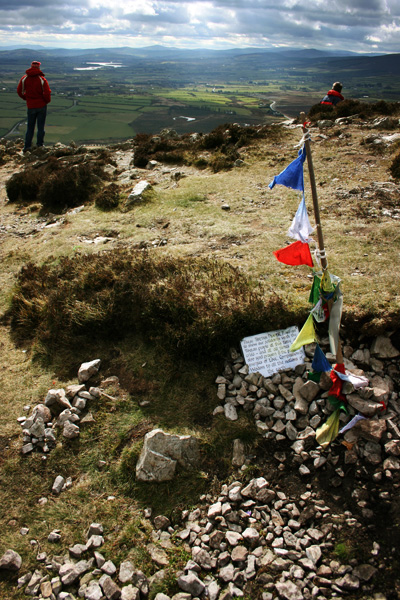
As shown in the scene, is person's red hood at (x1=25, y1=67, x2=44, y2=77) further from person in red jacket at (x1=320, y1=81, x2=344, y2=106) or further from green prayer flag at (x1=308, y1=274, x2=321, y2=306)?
green prayer flag at (x1=308, y1=274, x2=321, y2=306)

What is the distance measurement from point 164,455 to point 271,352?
8.44 feet

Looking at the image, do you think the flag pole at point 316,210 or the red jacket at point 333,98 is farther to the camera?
the red jacket at point 333,98

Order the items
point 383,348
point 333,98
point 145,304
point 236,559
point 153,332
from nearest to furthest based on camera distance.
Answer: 1. point 236,559
2. point 383,348
3. point 153,332
4. point 145,304
5. point 333,98

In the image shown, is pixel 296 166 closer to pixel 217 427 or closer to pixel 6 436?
pixel 217 427

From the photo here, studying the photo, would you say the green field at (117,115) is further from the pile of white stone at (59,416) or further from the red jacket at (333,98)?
the pile of white stone at (59,416)

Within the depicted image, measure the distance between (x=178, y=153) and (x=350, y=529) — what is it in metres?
18.3

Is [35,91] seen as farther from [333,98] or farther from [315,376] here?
[315,376]

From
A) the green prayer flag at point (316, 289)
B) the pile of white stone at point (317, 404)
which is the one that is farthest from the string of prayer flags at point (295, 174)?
the pile of white stone at point (317, 404)

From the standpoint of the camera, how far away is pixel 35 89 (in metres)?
20.0

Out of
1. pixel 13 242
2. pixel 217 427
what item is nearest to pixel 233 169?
pixel 13 242

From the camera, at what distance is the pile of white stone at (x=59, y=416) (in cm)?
617

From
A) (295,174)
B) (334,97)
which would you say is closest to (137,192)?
(295,174)

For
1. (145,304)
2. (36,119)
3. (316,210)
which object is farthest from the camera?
(36,119)

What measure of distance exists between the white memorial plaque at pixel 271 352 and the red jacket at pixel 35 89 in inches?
791
